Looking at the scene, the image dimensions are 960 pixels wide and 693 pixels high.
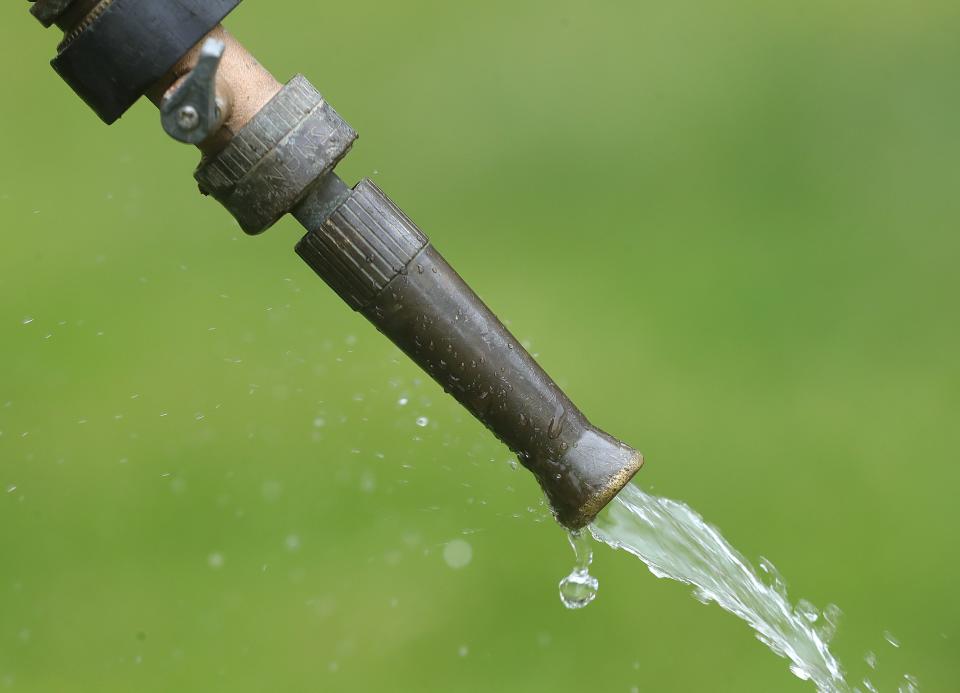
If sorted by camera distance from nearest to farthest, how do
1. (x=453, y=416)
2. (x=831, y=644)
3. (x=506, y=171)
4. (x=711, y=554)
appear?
(x=711, y=554), (x=831, y=644), (x=453, y=416), (x=506, y=171)

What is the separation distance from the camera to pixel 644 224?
118 centimetres

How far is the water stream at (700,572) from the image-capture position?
2.25ft

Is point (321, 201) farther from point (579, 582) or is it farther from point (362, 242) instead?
point (579, 582)

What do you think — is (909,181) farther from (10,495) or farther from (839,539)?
(10,495)

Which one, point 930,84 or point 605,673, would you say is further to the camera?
point 930,84

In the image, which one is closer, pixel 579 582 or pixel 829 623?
pixel 579 582

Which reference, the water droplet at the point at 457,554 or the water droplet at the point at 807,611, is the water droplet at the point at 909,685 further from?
the water droplet at the point at 457,554

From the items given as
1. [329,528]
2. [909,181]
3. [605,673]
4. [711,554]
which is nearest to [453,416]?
[329,528]

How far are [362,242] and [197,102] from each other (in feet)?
0.29

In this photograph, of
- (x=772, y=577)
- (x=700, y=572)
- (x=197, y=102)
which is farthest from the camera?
(x=772, y=577)

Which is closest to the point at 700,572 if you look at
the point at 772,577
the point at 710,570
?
the point at 710,570

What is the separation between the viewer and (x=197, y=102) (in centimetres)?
47

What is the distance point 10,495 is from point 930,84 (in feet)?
3.16

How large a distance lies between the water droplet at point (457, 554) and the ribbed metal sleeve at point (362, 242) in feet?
1.74
